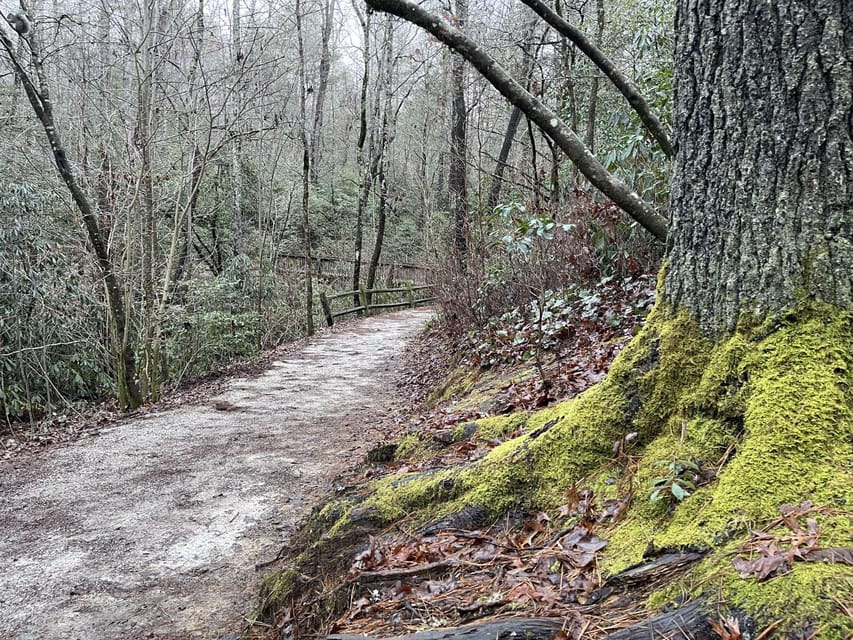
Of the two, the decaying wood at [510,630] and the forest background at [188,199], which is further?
the forest background at [188,199]

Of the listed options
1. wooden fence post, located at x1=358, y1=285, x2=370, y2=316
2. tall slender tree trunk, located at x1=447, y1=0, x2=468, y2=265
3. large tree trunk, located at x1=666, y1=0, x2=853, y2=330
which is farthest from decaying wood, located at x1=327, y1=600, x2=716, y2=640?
wooden fence post, located at x1=358, y1=285, x2=370, y2=316

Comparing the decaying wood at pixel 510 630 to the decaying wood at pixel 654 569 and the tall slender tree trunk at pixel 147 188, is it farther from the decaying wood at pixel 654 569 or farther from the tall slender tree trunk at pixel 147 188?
the tall slender tree trunk at pixel 147 188

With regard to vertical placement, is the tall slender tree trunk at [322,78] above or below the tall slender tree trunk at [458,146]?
above

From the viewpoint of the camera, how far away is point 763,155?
1858 millimetres

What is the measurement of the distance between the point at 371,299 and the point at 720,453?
805 inches

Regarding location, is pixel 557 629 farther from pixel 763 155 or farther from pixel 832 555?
pixel 763 155

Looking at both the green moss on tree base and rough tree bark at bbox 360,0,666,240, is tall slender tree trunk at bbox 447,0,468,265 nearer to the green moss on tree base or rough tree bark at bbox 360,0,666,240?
rough tree bark at bbox 360,0,666,240

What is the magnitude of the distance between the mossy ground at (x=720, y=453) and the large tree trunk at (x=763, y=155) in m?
0.13

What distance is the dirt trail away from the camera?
3678mm

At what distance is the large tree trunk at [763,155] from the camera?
176 centimetres

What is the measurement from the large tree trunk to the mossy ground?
13 cm

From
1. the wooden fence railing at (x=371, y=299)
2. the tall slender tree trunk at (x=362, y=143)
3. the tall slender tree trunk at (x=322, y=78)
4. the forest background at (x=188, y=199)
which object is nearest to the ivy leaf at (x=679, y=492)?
the forest background at (x=188, y=199)

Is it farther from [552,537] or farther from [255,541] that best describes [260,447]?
[552,537]

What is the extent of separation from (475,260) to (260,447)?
453 centimetres
